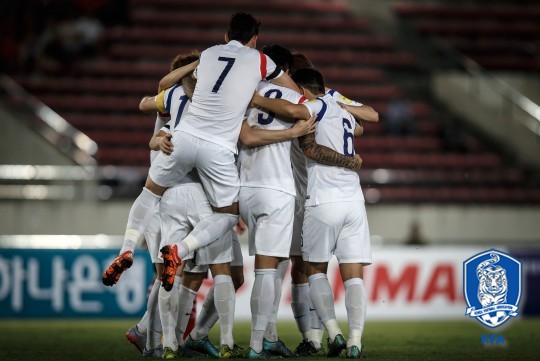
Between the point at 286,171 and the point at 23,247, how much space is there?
670 centimetres

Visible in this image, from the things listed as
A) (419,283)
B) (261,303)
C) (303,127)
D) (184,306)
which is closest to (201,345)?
(184,306)

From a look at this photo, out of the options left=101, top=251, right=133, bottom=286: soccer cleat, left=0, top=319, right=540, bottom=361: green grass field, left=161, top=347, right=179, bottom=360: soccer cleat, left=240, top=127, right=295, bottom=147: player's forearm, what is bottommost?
left=0, top=319, right=540, bottom=361: green grass field

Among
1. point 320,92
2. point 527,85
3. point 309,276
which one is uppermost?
point 527,85

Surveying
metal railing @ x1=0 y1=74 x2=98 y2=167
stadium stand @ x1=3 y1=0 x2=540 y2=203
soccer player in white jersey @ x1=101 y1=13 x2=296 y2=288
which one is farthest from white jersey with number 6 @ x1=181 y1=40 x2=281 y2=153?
stadium stand @ x1=3 y1=0 x2=540 y2=203

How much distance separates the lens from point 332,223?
7.63m

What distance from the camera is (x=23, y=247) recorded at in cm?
1326

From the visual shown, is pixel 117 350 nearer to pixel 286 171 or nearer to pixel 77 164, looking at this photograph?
pixel 286 171

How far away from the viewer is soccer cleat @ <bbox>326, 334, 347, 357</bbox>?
24.6 feet

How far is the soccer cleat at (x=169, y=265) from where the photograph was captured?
6.92 metres

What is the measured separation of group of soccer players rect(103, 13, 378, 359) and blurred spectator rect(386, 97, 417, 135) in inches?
416

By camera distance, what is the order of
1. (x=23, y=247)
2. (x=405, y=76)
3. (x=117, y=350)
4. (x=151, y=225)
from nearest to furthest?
(x=151, y=225) < (x=117, y=350) < (x=23, y=247) < (x=405, y=76)

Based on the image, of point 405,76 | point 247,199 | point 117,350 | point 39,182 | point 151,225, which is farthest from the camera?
point 405,76

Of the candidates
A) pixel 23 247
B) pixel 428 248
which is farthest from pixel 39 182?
pixel 428 248

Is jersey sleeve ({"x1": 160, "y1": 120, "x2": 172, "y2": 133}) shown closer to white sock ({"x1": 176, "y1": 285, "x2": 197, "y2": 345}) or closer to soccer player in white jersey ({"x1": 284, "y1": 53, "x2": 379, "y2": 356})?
soccer player in white jersey ({"x1": 284, "y1": 53, "x2": 379, "y2": 356})
